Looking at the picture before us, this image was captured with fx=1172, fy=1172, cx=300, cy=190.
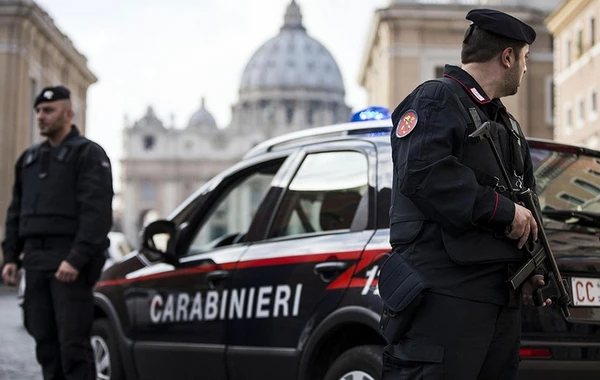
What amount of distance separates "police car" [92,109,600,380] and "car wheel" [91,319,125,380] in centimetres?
2

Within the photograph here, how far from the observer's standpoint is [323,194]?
570cm

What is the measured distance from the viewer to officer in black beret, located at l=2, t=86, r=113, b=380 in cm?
593

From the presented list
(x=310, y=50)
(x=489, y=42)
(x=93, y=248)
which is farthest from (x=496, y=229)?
(x=310, y=50)

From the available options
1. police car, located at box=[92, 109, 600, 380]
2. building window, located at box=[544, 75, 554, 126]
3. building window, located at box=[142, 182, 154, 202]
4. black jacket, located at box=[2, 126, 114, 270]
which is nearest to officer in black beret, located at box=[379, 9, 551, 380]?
police car, located at box=[92, 109, 600, 380]

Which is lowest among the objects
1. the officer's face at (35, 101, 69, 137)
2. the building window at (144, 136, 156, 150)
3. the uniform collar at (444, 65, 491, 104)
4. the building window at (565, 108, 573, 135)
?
the uniform collar at (444, 65, 491, 104)

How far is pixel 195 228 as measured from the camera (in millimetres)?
6539

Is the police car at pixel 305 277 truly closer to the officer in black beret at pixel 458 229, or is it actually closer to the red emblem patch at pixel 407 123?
the officer in black beret at pixel 458 229

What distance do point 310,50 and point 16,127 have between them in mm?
106009

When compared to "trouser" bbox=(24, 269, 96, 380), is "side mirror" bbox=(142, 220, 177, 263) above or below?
above

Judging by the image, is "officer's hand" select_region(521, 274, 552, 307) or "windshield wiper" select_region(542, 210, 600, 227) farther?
"windshield wiper" select_region(542, 210, 600, 227)

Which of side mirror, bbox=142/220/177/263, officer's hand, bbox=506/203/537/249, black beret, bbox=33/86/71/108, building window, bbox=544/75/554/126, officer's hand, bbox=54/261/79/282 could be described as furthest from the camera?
building window, bbox=544/75/554/126

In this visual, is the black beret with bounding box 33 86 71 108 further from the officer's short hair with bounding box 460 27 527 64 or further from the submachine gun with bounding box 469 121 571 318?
the submachine gun with bounding box 469 121 571 318

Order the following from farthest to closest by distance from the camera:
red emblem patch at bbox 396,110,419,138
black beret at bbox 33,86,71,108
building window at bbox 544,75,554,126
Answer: building window at bbox 544,75,554,126 < black beret at bbox 33,86,71,108 < red emblem patch at bbox 396,110,419,138

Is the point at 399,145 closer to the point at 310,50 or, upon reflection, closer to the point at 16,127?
the point at 16,127
